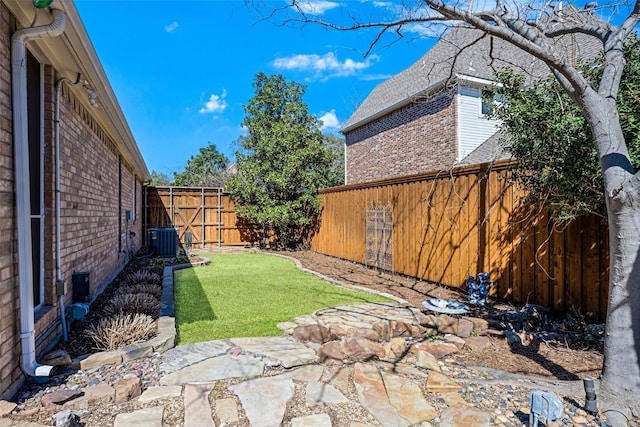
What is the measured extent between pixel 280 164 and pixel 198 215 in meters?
3.96

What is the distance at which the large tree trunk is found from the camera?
2471 millimetres

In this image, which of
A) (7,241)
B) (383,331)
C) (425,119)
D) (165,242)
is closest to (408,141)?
(425,119)

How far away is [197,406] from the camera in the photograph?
2.43 meters

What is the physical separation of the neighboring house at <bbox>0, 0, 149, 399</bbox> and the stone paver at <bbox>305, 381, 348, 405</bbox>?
1.93 m

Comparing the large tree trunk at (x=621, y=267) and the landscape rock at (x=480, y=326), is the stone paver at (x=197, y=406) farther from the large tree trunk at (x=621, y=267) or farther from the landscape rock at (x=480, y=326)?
the landscape rock at (x=480, y=326)

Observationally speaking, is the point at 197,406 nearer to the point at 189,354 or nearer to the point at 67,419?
the point at 67,419

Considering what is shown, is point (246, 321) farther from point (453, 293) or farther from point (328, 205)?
point (328, 205)

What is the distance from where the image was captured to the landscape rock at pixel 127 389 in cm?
249

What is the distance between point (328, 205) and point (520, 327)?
26.1 feet

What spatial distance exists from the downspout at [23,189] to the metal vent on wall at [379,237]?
6544 millimetres

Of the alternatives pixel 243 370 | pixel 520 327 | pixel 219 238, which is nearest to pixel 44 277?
pixel 243 370

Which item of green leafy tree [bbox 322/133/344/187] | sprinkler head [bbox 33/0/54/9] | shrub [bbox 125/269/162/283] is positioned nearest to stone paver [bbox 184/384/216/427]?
sprinkler head [bbox 33/0/54/9]

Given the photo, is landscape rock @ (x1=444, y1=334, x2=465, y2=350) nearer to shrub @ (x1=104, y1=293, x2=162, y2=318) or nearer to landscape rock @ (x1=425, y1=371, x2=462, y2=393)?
landscape rock @ (x1=425, y1=371, x2=462, y2=393)

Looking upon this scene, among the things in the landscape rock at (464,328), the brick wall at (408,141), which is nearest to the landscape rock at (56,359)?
the landscape rock at (464,328)
